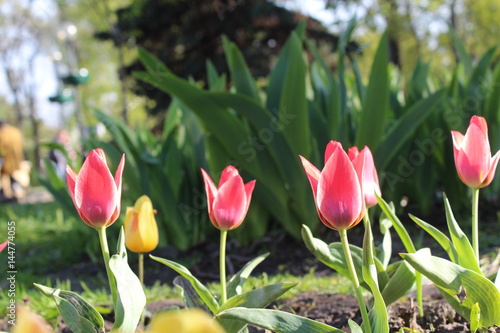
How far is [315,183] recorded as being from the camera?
0.85 metres

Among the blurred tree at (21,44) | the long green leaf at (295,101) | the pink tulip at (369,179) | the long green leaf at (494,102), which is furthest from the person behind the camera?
the blurred tree at (21,44)

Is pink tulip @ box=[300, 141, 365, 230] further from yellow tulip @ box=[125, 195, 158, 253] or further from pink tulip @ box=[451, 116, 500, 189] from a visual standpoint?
yellow tulip @ box=[125, 195, 158, 253]

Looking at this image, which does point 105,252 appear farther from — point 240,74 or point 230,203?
point 240,74

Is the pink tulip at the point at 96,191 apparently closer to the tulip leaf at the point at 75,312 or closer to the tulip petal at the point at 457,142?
the tulip leaf at the point at 75,312

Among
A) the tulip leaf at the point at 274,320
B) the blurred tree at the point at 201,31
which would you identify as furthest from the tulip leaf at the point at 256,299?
the blurred tree at the point at 201,31

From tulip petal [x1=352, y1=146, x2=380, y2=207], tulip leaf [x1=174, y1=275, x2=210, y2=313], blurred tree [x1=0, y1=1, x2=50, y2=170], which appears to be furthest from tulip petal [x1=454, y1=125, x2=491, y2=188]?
blurred tree [x1=0, y1=1, x2=50, y2=170]

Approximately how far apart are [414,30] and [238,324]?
1897 centimetres

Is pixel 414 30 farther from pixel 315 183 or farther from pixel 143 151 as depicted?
pixel 315 183

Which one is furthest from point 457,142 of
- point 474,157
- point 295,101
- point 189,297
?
point 295,101

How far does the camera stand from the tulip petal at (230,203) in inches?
38.2

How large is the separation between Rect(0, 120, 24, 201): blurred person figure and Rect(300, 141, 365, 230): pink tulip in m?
7.64

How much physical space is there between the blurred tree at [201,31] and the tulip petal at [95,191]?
10.5 meters

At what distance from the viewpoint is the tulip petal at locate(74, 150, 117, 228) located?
87 centimetres

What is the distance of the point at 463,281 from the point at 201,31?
1167 cm
